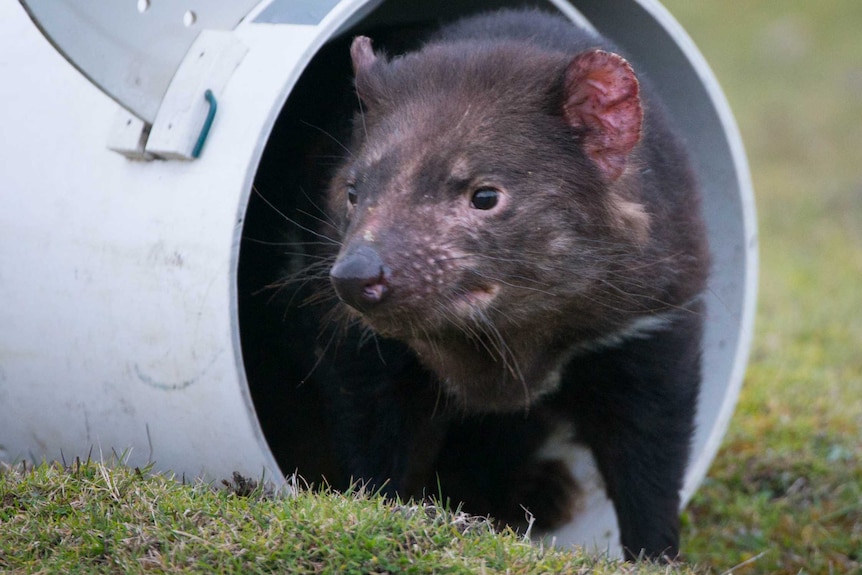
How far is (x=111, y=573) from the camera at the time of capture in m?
2.41

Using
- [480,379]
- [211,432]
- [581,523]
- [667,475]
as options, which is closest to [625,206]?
[480,379]

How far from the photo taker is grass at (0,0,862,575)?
2447mm

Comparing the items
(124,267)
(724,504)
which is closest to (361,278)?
(124,267)

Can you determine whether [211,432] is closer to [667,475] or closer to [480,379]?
[480,379]

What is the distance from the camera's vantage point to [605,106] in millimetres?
2885

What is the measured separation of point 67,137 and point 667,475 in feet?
6.28

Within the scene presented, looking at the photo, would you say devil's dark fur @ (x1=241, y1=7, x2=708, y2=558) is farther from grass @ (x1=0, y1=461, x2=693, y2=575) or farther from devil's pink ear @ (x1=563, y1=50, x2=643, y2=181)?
grass @ (x1=0, y1=461, x2=693, y2=575)

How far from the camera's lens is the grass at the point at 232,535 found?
2.40m

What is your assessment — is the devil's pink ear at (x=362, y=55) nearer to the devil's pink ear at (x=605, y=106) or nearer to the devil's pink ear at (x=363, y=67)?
the devil's pink ear at (x=363, y=67)

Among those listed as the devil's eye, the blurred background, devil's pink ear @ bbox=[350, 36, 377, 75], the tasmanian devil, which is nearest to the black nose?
the tasmanian devil

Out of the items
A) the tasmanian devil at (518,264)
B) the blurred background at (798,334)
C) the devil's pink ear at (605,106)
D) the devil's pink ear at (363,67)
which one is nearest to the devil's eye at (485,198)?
the tasmanian devil at (518,264)

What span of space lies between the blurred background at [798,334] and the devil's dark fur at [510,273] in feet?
1.95

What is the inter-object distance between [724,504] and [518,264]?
1744 millimetres

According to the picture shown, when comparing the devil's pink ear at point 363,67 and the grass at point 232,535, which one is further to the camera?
the devil's pink ear at point 363,67
